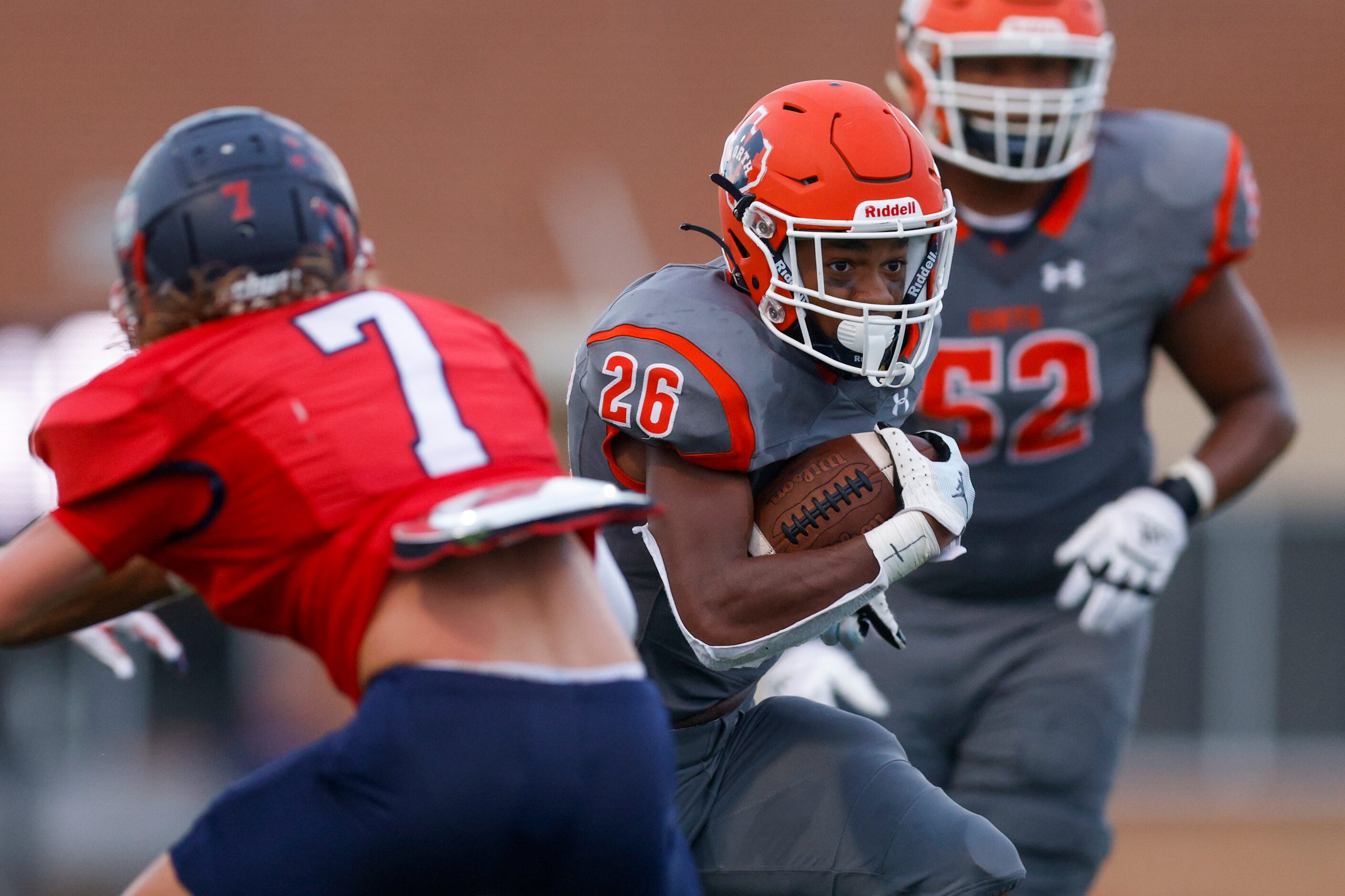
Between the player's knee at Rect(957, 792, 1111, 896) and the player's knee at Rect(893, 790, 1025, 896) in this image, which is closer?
the player's knee at Rect(893, 790, 1025, 896)

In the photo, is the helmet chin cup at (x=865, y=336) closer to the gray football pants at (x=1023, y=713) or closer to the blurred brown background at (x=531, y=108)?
the gray football pants at (x=1023, y=713)

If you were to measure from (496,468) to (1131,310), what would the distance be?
223 cm

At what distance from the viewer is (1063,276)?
4.06m

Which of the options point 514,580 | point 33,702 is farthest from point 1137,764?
point 514,580

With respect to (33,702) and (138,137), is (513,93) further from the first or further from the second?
(33,702)

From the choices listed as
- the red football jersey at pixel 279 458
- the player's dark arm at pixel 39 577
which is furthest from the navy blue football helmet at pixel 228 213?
the player's dark arm at pixel 39 577

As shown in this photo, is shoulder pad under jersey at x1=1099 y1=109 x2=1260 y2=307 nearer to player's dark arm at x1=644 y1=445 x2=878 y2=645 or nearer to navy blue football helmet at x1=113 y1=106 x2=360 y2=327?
player's dark arm at x1=644 y1=445 x2=878 y2=645

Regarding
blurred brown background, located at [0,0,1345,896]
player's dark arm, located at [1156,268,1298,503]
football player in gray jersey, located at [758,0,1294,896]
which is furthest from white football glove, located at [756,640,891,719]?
blurred brown background, located at [0,0,1345,896]

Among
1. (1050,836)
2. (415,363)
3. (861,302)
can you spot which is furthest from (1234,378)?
(415,363)

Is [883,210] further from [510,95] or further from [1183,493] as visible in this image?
[510,95]

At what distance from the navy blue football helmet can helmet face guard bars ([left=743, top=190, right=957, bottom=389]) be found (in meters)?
0.72

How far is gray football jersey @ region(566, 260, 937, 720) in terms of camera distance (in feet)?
8.73

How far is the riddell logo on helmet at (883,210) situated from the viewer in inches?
110

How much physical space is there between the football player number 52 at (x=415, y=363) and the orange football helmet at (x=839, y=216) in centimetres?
70
